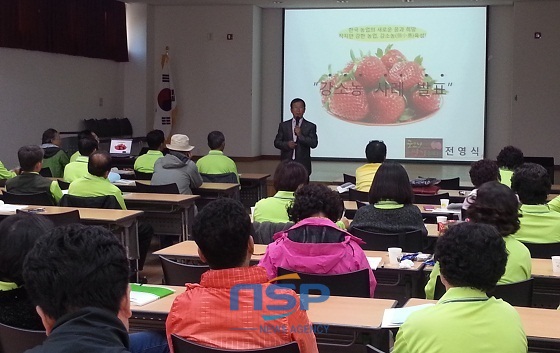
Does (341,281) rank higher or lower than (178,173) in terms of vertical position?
lower

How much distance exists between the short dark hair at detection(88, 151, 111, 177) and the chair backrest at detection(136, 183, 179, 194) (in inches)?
35.9

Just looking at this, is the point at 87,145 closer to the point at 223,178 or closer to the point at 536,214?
the point at 223,178

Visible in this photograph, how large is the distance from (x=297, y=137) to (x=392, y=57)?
11.2 feet

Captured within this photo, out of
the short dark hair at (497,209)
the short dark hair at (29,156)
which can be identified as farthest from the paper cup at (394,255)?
the short dark hair at (29,156)

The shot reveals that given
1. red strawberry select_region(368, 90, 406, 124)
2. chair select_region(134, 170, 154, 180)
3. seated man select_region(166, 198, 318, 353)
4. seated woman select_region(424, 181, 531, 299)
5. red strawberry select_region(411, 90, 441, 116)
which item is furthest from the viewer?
red strawberry select_region(368, 90, 406, 124)

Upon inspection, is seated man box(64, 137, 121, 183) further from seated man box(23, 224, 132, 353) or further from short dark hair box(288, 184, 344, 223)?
seated man box(23, 224, 132, 353)

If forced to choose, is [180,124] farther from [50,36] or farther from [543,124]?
[543,124]

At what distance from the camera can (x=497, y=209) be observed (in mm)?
3086

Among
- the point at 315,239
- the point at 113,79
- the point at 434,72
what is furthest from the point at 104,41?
the point at 315,239

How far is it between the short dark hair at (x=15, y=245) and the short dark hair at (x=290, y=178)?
8.02ft

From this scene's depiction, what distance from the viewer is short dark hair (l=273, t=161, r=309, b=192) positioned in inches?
178

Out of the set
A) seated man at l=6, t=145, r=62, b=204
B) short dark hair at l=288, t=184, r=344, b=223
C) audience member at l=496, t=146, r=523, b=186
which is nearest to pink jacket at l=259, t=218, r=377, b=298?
short dark hair at l=288, t=184, r=344, b=223

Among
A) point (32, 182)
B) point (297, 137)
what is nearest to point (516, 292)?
point (32, 182)

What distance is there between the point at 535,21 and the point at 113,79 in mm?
6712
